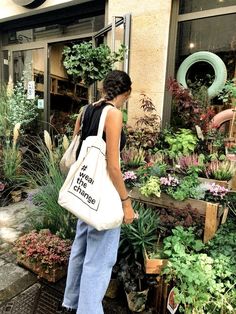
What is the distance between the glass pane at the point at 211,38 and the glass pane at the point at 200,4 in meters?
0.13

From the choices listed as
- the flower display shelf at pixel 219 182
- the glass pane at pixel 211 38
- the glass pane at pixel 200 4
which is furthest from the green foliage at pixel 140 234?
the glass pane at pixel 200 4

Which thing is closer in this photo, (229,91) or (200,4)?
(229,91)

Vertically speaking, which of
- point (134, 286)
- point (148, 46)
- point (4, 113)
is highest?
point (148, 46)

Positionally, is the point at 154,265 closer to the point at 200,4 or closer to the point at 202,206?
the point at 202,206

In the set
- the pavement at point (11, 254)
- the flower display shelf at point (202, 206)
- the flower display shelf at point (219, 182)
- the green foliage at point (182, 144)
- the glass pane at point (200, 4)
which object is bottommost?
the pavement at point (11, 254)

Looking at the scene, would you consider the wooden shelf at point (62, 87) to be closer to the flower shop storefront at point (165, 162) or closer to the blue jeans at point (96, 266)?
the flower shop storefront at point (165, 162)

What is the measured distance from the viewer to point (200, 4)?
3.47 m

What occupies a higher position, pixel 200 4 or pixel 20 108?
pixel 200 4

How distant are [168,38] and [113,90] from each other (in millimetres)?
2470

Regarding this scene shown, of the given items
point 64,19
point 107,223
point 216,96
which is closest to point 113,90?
point 107,223

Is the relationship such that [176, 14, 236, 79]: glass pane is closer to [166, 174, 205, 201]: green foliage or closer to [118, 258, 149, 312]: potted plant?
[166, 174, 205, 201]: green foliage

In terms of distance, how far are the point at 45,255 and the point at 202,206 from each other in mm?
1305

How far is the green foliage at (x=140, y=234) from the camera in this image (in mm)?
1938

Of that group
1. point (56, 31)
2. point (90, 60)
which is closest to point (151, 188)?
point (90, 60)
